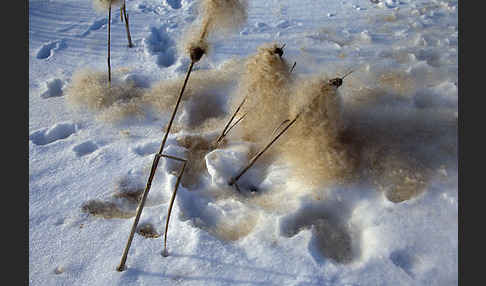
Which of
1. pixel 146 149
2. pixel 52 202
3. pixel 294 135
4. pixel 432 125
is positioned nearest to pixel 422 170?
pixel 432 125

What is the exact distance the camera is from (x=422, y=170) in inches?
59.9

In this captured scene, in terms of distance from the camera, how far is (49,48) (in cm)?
282

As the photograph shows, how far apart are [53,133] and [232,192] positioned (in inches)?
48.6

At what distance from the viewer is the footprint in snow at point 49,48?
8.96 ft

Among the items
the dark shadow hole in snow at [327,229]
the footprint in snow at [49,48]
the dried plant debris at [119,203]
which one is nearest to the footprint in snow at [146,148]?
the dried plant debris at [119,203]

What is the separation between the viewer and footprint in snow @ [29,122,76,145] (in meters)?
1.97

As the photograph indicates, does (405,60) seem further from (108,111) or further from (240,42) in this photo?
(108,111)

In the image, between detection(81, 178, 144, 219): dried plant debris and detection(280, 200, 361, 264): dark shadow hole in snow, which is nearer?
detection(280, 200, 361, 264): dark shadow hole in snow

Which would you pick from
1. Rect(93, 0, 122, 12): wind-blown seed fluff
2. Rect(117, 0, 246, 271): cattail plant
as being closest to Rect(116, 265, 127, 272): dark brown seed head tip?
Rect(117, 0, 246, 271): cattail plant

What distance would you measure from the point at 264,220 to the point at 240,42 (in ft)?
6.31

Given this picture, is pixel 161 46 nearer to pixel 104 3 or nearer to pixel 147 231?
pixel 104 3

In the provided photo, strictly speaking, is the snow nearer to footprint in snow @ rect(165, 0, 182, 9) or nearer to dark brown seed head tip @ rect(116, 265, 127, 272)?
dark brown seed head tip @ rect(116, 265, 127, 272)

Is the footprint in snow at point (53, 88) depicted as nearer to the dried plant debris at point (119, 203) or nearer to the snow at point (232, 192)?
the snow at point (232, 192)

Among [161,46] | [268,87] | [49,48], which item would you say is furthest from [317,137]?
[49,48]
